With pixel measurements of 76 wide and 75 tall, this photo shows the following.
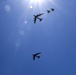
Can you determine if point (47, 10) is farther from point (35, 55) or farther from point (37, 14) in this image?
point (35, 55)

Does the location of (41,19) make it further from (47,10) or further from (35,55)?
(35,55)

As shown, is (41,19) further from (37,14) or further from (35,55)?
(35,55)

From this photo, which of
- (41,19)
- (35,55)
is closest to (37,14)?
(41,19)

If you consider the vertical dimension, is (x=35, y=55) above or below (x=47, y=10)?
Answer: below

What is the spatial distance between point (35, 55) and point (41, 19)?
22.1 meters

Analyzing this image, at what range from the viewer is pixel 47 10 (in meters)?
138

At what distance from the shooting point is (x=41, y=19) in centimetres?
14038

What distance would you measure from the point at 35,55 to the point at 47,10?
2786 centimetres

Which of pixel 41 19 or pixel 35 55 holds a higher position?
pixel 41 19

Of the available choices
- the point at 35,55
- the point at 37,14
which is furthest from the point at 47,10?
the point at 35,55

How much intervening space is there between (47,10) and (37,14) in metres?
6.55

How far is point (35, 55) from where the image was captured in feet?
452
